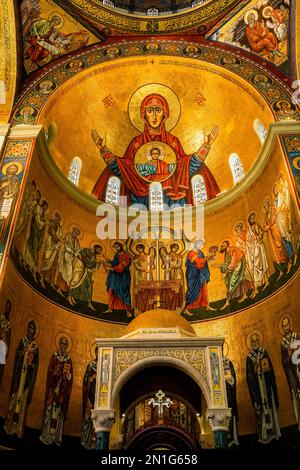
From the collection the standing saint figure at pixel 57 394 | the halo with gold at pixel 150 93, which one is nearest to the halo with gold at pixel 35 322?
the standing saint figure at pixel 57 394

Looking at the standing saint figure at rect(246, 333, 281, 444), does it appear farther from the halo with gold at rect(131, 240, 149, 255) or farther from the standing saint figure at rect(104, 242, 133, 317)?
the halo with gold at rect(131, 240, 149, 255)

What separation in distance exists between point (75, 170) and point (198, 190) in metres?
4.52

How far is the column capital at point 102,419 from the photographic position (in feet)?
26.3

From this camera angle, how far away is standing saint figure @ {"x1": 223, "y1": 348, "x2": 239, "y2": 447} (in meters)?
11.2

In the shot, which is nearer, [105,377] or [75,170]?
[105,377]

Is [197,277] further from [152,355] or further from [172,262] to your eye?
[152,355]

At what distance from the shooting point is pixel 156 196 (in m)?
16.0

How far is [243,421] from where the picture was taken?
11.4 metres

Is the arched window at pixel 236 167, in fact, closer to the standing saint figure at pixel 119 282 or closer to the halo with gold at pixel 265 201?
the halo with gold at pixel 265 201

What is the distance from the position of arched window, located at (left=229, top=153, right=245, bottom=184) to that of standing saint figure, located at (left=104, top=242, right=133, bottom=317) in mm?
4683

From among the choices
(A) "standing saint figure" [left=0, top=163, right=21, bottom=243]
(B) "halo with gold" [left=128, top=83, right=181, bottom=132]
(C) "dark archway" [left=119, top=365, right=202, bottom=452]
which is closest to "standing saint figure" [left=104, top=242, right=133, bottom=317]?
(C) "dark archway" [left=119, top=365, right=202, bottom=452]

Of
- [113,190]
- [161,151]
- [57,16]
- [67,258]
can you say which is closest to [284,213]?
[161,151]

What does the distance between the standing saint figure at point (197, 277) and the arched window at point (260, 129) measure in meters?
3.94

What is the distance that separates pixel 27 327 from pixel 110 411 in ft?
13.8
